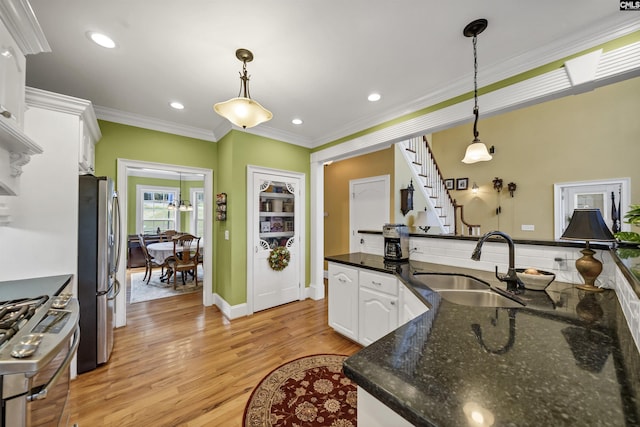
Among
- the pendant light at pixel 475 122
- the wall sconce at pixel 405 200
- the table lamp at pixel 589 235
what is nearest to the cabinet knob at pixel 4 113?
the pendant light at pixel 475 122

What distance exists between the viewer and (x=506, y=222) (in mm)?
5402

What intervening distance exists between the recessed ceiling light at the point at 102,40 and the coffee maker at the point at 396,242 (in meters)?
2.73

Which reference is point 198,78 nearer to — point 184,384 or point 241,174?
point 241,174

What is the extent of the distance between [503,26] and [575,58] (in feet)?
1.97

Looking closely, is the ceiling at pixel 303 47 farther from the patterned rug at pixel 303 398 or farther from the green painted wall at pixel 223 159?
the patterned rug at pixel 303 398

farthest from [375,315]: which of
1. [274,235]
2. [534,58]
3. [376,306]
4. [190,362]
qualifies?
[534,58]

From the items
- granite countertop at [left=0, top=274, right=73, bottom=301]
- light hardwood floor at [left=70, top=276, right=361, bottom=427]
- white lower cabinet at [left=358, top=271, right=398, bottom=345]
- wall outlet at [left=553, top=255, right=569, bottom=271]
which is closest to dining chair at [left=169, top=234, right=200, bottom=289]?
light hardwood floor at [left=70, top=276, right=361, bottom=427]

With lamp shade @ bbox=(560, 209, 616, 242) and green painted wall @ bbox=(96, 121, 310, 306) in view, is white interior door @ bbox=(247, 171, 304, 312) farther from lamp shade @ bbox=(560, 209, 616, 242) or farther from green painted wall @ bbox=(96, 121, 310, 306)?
lamp shade @ bbox=(560, 209, 616, 242)

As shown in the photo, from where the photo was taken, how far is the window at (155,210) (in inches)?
287

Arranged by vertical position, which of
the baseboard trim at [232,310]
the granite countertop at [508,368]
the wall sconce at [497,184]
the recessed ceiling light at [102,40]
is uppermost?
the recessed ceiling light at [102,40]

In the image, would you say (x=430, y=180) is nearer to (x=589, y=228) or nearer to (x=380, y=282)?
(x=380, y=282)

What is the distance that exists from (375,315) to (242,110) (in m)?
2.09

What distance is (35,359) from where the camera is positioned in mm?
865

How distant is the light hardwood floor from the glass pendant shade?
2137 mm
